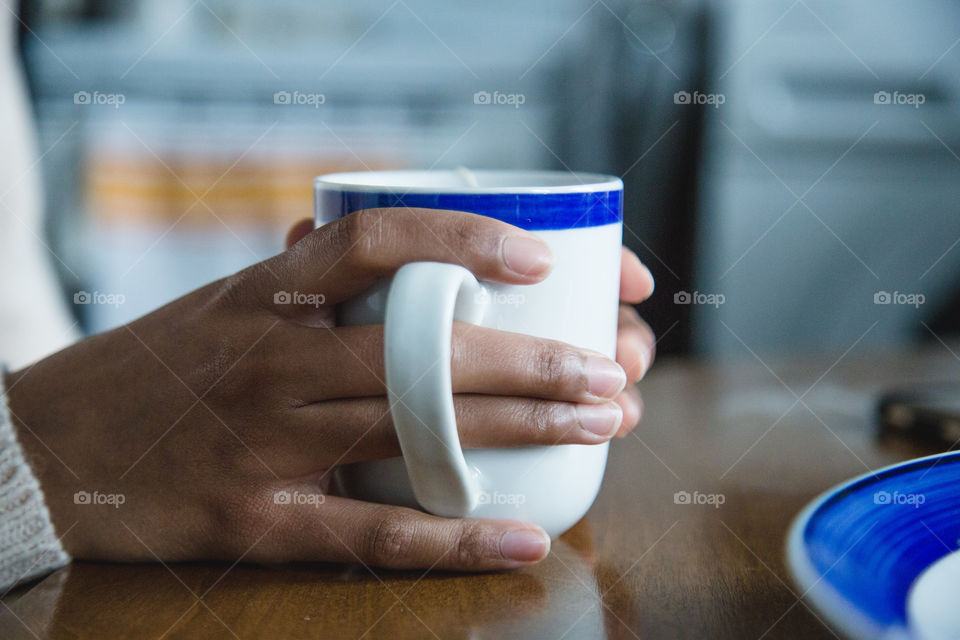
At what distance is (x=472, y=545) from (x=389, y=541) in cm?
4

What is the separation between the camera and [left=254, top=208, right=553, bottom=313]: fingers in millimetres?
330

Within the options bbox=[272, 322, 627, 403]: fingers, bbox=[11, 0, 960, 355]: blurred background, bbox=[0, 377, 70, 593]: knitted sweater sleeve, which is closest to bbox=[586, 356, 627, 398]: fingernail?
bbox=[272, 322, 627, 403]: fingers

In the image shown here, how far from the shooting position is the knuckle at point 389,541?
36 cm

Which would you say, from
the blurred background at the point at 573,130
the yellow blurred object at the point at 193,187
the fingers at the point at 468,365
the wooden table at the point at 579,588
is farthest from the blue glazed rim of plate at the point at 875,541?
the yellow blurred object at the point at 193,187

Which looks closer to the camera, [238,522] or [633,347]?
[238,522]

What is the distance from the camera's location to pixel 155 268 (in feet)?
4.60

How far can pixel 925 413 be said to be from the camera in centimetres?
56

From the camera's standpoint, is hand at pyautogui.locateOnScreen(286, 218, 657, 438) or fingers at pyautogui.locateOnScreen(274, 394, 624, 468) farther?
hand at pyautogui.locateOnScreen(286, 218, 657, 438)

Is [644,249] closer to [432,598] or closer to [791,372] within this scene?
[791,372]

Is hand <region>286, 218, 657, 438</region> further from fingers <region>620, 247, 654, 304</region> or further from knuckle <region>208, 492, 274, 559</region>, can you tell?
knuckle <region>208, 492, 274, 559</region>

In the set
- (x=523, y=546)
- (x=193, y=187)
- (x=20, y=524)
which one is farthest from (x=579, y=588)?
(x=193, y=187)

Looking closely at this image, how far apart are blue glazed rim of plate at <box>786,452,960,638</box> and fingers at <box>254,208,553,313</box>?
17cm

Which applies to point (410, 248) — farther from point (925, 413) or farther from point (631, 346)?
point (925, 413)

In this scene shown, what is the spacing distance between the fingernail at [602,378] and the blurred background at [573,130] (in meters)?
1.00
